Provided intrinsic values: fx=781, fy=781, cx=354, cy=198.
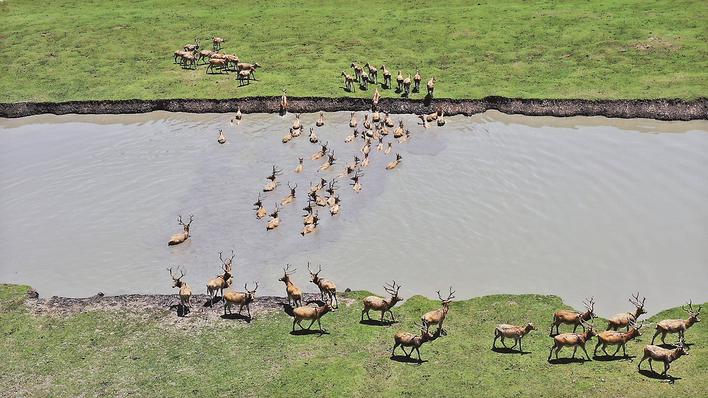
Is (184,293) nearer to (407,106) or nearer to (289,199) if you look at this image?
(289,199)

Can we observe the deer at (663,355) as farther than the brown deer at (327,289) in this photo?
No

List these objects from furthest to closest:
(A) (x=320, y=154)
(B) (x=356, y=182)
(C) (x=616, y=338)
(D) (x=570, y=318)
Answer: (A) (x=320, y=154) < (B) (x=356, y=182) < (D) (x=570, y=318) < (C) (x=616, y=338)

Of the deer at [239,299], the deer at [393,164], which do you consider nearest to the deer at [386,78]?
the deer at [393,164]

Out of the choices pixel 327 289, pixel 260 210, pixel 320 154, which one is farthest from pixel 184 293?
pixel 320 154

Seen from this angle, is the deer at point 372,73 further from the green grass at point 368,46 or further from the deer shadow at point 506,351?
the deer shadow at point 506,351

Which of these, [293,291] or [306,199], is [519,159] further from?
[293,291]

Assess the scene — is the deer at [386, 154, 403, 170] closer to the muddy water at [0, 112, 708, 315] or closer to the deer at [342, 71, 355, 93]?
the muddy water at [0, 112, 708, 315]

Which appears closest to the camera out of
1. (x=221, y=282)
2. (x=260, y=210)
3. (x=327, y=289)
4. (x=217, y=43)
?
(x=327, y=289)
